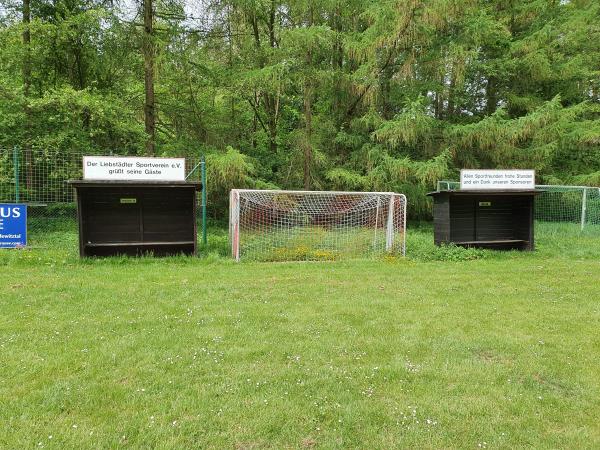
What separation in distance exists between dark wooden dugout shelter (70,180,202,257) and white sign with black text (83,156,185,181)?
396 millimetres

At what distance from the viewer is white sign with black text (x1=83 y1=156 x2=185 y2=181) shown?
26.3ft

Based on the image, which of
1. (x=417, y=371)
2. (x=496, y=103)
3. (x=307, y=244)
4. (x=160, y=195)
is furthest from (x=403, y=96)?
(x=417, y=371)

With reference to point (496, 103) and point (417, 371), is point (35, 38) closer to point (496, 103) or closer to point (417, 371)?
point (417, 371)

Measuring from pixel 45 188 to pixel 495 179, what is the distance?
444 inches

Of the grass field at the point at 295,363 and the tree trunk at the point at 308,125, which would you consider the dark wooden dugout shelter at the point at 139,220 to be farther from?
the tree trunk at the point at 308,125

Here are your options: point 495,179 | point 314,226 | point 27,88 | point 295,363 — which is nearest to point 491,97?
point 495,179

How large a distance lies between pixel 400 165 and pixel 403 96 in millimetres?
3759

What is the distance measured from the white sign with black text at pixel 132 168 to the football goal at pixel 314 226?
137cm

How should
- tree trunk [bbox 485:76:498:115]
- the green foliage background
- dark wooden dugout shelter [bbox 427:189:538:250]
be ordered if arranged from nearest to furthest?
dark wooden dugout shelter [bbox 427:189:538:250] → the green foliage background → tree trunk [bbox 485:76:498:115]

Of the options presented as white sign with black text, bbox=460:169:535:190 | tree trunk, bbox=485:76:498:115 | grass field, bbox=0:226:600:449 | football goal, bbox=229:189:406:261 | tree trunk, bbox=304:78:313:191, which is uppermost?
tree trunk, bbox=485:76:498:115

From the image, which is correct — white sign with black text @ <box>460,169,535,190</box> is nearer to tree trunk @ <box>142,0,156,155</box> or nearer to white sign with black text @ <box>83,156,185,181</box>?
white sign with black text @ <box>83,156,185,181</box>

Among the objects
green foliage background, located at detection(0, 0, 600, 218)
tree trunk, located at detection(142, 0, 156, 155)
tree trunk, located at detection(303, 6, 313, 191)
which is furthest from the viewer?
tree trunk, located at detection(303, 6, 313, 191)

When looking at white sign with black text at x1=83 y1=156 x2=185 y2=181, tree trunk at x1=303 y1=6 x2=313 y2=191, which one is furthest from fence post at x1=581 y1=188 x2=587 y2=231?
white sign with black text at x1=83 y1=156 x2=185 y2=181

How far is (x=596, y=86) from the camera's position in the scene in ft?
64.9
